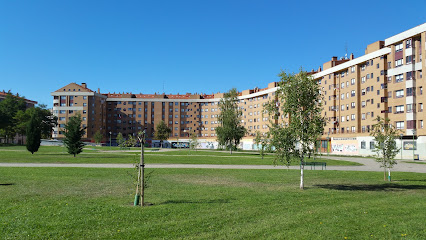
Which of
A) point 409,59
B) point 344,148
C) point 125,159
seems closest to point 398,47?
point 409,59

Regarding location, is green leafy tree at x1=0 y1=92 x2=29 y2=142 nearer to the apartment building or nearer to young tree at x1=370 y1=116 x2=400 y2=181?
the apartment building

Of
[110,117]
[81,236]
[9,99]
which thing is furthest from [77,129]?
[110,117]

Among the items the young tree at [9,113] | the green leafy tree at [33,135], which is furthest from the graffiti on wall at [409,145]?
the young tree at [9,113]

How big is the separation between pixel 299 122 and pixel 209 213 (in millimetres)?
9567

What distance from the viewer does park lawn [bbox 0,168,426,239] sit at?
9.03m

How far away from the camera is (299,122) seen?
18828mm

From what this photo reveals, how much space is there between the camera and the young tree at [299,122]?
61.3 feet

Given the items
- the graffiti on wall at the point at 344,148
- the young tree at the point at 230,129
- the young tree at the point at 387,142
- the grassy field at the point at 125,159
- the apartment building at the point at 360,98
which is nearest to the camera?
the young tree at the point at 387,142

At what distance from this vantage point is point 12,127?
111 meters

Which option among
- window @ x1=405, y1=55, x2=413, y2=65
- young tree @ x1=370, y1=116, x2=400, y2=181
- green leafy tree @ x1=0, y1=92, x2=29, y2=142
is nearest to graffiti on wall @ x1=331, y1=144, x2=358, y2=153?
window @ x1=405, y1=55, x2=413, y2=65

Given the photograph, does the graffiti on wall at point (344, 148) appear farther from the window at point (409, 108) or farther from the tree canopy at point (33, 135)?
the tree canopy at point (33, 135)

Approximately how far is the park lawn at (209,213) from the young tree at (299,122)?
266 centimetres

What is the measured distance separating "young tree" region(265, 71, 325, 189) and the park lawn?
2.66 m

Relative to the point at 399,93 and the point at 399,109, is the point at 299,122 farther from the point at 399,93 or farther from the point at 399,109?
the point at 399,93
